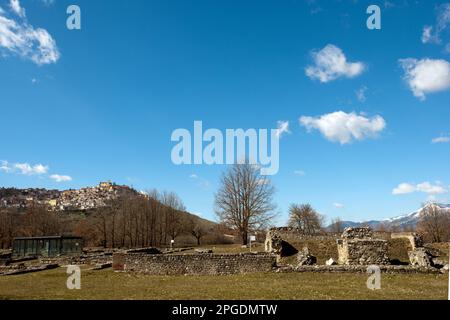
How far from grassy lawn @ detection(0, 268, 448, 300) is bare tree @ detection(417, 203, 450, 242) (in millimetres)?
60902

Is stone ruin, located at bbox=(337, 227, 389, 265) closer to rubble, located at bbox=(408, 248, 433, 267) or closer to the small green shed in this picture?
rubble, located at bbox=(408, 248, 433, 267)

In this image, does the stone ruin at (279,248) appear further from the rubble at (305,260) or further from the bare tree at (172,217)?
the bare tree at (172,217)

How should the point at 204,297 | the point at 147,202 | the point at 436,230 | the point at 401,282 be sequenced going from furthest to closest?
the point at 147,202
the point at 436,230
the point at 401,282
the point at 204,297

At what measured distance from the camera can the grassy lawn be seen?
15.4 meters

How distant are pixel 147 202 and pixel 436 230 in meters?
60.5

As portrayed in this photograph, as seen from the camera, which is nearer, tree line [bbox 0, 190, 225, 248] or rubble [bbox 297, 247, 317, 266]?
rubble [bbox 297, 247, 317, 266]

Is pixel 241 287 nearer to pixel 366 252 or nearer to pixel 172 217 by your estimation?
pixel 366 252

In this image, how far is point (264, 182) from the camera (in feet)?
177

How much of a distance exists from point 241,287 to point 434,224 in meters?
72.2

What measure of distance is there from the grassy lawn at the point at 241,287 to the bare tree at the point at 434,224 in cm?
6090

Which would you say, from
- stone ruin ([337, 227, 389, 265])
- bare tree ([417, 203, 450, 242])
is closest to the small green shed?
stone ruin ([337, 227, 389, 265])
